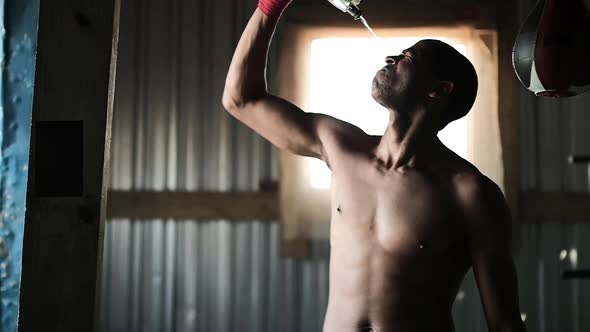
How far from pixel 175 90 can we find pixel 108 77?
6.80 feet

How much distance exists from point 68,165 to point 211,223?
204 cm

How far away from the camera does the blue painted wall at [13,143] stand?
196cm

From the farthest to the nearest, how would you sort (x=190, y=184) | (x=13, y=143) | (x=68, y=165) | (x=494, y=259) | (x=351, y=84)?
(x=190, y=184) < (x=351, y=84) < (x=13, y=143) < (x=494, y=259) < (x=68, y=165)

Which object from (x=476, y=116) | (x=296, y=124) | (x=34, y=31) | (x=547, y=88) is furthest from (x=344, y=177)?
(x=476, y=116)

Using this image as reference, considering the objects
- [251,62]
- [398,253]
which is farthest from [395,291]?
[251,62]

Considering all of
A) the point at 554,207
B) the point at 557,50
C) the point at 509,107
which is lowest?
the point at 554,207

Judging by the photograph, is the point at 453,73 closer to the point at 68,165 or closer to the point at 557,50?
the point at 557,50

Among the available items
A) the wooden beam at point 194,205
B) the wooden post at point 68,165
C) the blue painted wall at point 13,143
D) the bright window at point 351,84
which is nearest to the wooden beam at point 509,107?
the bright window at point 351,84

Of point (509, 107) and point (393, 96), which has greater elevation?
point (509, 107)

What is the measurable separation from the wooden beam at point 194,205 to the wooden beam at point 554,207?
1.29 meters

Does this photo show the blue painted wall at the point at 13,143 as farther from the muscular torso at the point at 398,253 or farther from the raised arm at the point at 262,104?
the muscular torso at the point at 398,253

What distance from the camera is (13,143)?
1.99 m

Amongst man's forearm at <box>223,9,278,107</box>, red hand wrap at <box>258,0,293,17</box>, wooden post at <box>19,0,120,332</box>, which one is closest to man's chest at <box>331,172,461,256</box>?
man's forearm at <box>223,9,278,107</box>

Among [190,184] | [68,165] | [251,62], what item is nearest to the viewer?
[68,165]
